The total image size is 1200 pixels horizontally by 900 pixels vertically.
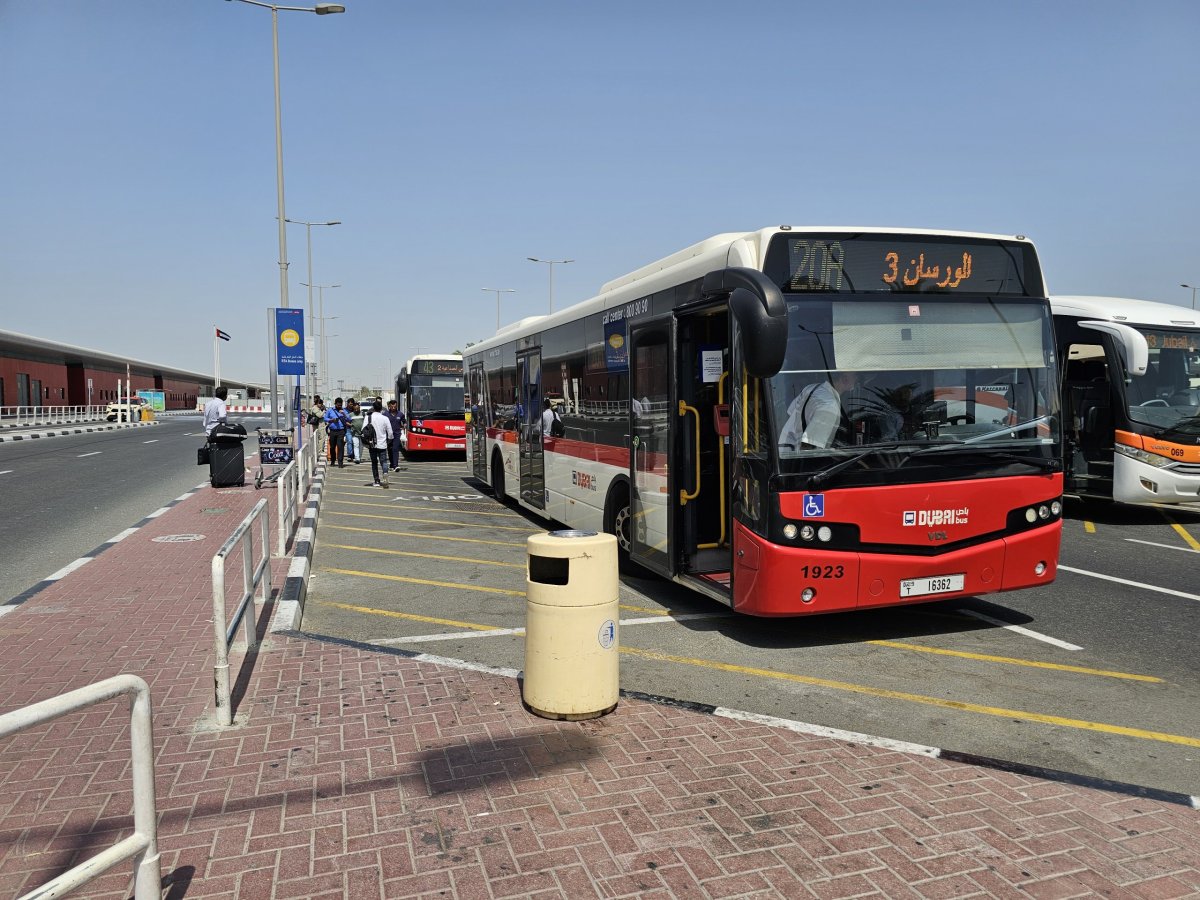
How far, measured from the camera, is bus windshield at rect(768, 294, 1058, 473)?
6.14 meters

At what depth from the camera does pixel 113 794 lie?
13.3 feet

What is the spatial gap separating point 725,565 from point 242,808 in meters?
4.75

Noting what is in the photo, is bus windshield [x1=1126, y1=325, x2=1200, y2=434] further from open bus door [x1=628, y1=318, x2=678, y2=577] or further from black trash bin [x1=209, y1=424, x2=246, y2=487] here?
black trash bin [x1=209, y1=424, x2=246, y2=487]

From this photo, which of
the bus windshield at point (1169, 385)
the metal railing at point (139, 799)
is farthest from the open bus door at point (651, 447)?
the bus windshield at point (1169, 385)

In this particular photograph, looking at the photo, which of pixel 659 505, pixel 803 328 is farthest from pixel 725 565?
pixel 803 328

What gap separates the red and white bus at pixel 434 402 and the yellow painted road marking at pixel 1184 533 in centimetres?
1781

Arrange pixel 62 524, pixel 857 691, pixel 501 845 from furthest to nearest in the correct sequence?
pixel 62 524 < pixel 857 691 < pixel 501 845

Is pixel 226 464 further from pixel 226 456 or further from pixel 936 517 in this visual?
pixel 936 517

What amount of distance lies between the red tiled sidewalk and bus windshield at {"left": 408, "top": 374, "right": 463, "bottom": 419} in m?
20.6

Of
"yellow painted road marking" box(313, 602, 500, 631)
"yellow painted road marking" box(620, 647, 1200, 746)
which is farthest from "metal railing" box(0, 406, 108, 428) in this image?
"yellow painted road marking" box(620, 647, 1200, 746)

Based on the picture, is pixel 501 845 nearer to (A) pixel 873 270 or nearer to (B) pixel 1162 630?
(A) pixel 873 270

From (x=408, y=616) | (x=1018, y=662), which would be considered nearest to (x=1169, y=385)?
(x=1018, y=662)

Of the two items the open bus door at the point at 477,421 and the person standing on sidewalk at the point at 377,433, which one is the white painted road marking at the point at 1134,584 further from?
the person standing on sidewalk at the point at 377,433

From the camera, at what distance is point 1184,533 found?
12.0m
